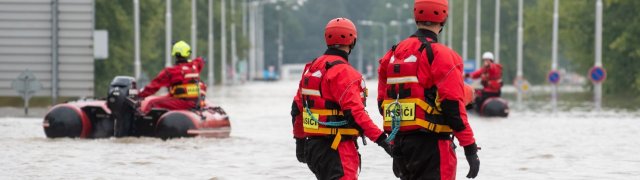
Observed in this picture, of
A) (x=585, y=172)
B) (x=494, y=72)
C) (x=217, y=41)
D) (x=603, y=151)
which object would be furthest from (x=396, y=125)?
(x=217, y=41)

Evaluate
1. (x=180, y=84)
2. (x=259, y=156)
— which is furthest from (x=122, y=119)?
(x=259, y=156)

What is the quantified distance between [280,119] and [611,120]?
7.34 m

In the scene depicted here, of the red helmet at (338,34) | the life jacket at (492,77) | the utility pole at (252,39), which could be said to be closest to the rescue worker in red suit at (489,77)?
the life jacket at (492,77)

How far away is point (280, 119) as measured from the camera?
33.1 meters

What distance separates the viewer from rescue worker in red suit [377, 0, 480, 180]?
8641 mm

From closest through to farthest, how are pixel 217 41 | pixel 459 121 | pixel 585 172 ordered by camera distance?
1. pixel 459 121
2. pixel 585 172
3. pixel 217 41

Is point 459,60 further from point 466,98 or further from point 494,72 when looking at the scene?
point 494,72

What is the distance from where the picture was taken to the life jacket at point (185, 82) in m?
21.6

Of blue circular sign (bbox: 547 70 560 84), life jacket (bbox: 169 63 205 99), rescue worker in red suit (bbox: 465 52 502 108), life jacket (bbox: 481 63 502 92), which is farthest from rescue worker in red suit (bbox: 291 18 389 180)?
blue circular sign (bbox: 547 70 560 84)

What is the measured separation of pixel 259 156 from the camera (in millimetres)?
18766

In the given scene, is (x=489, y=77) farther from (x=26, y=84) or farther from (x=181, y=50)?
(x=181, y=50)

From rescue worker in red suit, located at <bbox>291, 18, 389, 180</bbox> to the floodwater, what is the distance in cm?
528

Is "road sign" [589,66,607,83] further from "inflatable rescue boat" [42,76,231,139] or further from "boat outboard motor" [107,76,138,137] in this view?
"boat outboard motor" [107,76,138,137]

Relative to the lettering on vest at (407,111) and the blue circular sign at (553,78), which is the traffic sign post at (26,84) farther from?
the lettering on vest at (407,111)
